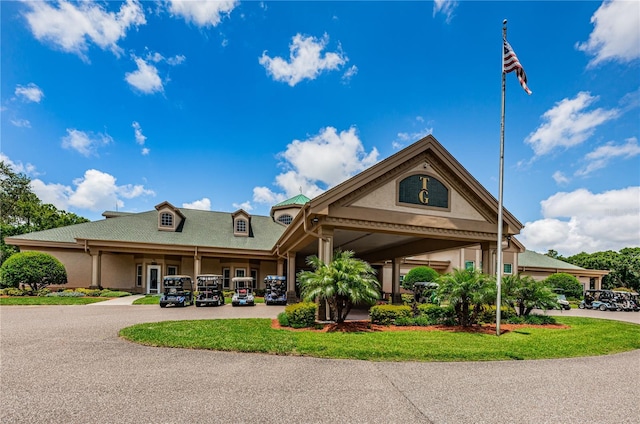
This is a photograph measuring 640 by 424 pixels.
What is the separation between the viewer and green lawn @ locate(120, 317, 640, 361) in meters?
8.06

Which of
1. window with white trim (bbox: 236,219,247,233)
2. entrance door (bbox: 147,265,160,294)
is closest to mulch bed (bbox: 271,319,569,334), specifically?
window with white trim (bbox: 236,219,247,233)

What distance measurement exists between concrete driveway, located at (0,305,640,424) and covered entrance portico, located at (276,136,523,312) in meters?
6.72

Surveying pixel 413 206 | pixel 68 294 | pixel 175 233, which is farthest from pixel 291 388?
pixel 175 233

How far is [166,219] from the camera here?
2892cm

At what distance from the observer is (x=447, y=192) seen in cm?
1538

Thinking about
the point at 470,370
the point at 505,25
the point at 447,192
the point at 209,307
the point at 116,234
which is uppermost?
the point at 505,25

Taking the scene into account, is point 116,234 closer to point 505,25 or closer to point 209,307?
point 209,307

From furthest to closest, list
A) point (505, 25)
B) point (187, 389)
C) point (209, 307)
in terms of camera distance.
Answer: point (209, 307) < point (505, 25) < point (187, 389)

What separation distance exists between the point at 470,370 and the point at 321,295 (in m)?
5.49

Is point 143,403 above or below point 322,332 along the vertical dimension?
above

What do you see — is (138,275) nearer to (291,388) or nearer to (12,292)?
(12,292)

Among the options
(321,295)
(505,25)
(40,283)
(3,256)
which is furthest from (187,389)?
(3,256)

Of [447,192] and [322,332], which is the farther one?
[447,192]

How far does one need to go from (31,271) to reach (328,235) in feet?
65.8
